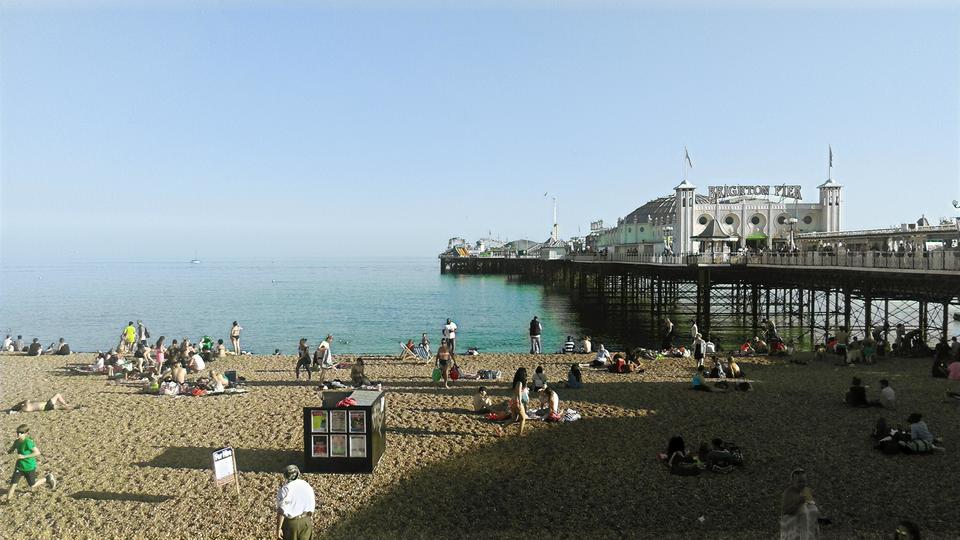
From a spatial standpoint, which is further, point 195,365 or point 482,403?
point 195,365

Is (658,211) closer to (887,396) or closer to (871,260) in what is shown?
(871,260)

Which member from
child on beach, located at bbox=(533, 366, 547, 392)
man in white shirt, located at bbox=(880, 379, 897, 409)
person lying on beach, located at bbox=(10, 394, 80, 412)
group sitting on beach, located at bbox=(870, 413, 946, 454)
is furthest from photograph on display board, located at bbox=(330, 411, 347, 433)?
man in white shirt, located at bbox=(880, 379, 897, 409)

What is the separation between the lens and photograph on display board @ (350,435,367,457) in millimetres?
8789

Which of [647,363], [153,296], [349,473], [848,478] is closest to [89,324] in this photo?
[153,296]

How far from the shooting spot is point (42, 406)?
Result: 12.8 m

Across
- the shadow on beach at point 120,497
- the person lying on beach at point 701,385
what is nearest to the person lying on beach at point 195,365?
the shadow on beach at point 120,497

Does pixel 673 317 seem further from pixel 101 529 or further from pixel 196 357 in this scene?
pixel 101 529

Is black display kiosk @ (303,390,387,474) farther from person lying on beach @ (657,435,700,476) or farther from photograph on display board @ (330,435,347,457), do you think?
person lying on beach @ (657,435,700,476)

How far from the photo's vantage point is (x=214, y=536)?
7023mm

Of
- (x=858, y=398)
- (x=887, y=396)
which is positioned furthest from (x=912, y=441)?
(x=858, y=398)

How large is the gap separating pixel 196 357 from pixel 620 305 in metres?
34.9

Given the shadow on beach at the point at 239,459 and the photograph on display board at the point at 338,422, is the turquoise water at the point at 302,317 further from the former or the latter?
the photograph on display board at the point at 338,422

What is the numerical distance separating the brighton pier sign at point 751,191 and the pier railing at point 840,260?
12.8 m

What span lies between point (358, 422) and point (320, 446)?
2.07 feet
